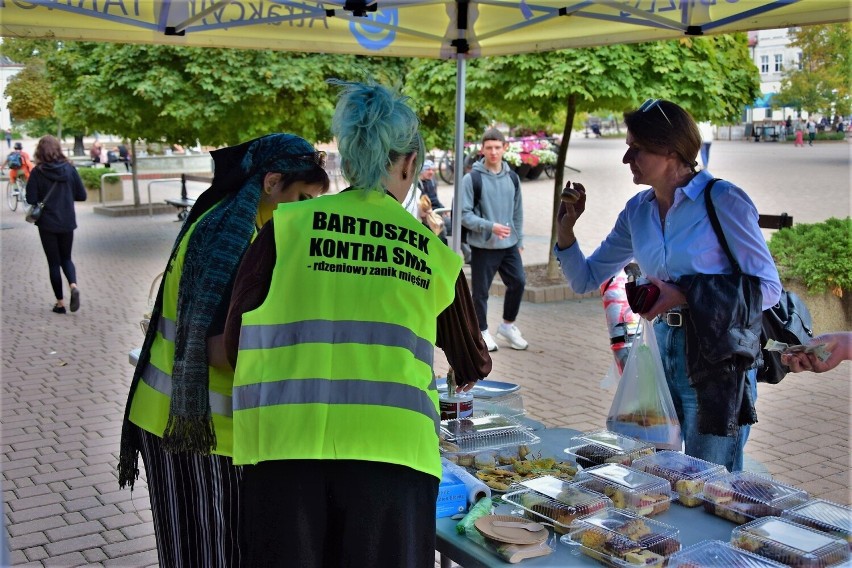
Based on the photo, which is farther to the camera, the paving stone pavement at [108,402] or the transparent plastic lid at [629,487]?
the paving stone pavement at [108,402]

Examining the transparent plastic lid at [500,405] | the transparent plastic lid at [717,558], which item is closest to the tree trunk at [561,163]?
the transparent plastic lid at [500,405]

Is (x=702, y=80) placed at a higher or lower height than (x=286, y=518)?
higher

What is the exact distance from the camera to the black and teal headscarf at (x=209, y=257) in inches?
98.5

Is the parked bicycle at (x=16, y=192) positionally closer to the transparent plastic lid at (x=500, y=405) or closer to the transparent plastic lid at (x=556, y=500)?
the transparent plastic lid at (x=500, y=405)

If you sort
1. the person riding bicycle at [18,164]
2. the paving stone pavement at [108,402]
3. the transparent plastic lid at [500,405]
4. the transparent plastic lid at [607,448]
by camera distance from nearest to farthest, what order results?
the transparent plastic lid at [607,448] → the transparent plastic lid at [500,405] → the paving stone pavement at [108,402] → the person riding bicycle at [18,164]

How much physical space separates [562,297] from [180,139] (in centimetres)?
761

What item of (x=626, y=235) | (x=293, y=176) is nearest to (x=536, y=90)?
(x=626, y=235)

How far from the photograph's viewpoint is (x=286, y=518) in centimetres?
203

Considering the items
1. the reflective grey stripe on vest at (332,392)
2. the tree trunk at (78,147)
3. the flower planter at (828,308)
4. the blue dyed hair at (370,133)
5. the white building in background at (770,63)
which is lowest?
the flower planter at (828,308)

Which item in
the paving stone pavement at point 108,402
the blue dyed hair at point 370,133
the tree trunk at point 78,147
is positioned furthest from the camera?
the tree trunk at point 78,147

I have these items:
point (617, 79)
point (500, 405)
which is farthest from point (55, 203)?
point (500, 405)

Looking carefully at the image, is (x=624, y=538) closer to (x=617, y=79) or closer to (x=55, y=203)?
(x=617, y=79)

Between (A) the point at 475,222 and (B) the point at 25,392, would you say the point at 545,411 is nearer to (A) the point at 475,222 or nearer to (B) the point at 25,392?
(A) the point at 475,222

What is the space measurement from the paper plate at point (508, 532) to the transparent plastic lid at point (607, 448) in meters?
0.52
